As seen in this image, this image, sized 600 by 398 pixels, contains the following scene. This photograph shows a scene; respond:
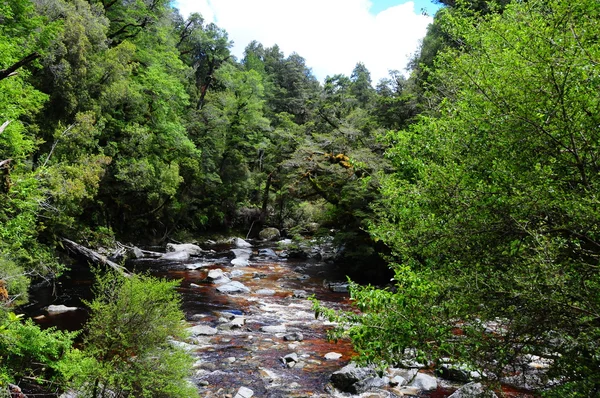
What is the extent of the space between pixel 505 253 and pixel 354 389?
5.16 m

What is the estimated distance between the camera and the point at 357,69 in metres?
57.7

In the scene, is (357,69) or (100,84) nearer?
(100,84)

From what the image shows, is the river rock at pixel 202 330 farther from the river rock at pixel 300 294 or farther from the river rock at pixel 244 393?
the river rock at pixel 300 294

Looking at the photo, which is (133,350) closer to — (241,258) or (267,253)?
(241,258)

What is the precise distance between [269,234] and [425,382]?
93.7 ft

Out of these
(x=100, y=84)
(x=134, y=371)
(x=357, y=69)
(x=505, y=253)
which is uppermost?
(x=357, y=69)

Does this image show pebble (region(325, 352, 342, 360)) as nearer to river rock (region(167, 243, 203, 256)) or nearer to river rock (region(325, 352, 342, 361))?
river rock (region(325, 352, 342, 361))

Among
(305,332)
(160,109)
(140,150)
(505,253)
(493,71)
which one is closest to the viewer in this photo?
(505,253)

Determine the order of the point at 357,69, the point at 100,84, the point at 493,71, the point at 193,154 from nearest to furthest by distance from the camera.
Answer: the point at 493,71, the point at 100,84, the point at 193,154, the point at 357,69

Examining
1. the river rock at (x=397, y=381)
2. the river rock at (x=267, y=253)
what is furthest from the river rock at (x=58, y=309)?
the river rock at (x=267, y=253)

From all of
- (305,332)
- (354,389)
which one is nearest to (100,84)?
(305,332)

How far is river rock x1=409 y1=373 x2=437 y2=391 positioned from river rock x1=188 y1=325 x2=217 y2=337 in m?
5.83

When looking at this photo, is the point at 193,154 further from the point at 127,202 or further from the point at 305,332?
the point at 305,332

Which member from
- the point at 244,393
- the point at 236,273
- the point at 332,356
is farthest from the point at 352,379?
the point at 236,273
